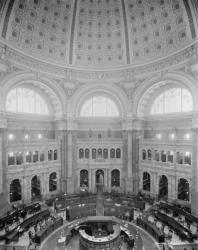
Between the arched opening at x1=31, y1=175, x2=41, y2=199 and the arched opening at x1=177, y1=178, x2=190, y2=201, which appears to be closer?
the arched opening at x1=177, y1=178, x2=190, y2=201

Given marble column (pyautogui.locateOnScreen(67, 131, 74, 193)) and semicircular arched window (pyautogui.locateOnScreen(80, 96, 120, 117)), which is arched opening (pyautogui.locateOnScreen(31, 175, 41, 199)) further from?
semicircular arched window (pyautogui.locateOnScreen(80, 96, 120, 117))

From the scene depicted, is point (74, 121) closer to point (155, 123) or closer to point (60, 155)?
point (60, 155)

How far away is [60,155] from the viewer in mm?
28797

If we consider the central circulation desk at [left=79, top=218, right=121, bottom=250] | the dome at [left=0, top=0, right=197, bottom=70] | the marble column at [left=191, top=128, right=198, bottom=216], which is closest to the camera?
the central circulation desk at [left=79, top=218, right=121, bottom=250]

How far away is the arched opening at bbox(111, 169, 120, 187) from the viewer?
2958 cm

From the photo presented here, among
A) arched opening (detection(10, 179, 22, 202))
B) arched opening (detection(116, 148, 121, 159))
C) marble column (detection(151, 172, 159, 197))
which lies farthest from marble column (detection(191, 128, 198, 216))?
arched opening (detection(10, 179, 22, 202))

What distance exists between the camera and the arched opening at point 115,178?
2958 cm

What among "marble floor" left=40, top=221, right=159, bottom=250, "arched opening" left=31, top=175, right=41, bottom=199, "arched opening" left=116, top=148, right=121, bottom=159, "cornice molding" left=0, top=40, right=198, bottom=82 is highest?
"cornice molding" left=0, top=40, right=198, bottom=82

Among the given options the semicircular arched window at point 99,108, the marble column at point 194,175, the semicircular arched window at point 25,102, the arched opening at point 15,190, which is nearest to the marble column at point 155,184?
the marble column at point 194,175

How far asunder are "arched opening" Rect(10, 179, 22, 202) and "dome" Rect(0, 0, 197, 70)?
17338 millimetres

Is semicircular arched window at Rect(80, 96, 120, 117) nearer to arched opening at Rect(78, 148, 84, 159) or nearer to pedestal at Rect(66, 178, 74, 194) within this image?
arched opening at Rect(78, 148, 84, 159)

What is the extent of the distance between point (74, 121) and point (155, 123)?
12.8m

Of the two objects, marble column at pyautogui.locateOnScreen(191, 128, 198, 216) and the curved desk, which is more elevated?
marble column at pyautogui.locateOnScreen(191, 128, 198, 216)

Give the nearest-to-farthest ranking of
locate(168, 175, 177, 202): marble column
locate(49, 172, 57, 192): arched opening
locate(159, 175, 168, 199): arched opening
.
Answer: locate(168, 175, 177, 202): marble column → locate(159, 175, 168, 199): arched opening → locate(49, 172, 57, 192): arched opening
